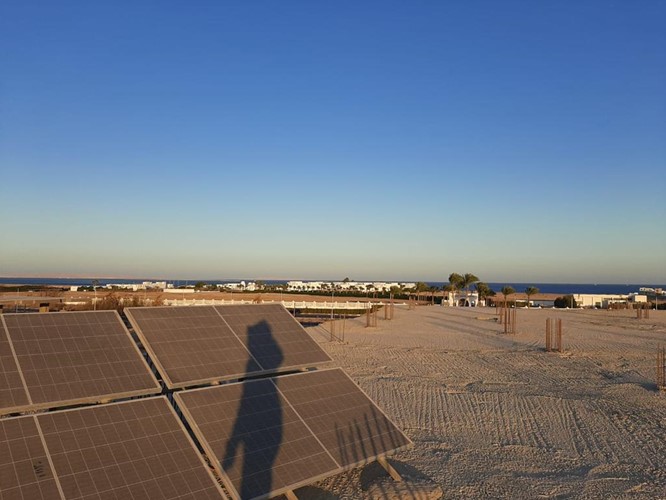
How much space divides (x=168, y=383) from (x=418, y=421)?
21.1 ft

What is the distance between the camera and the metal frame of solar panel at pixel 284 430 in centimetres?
597

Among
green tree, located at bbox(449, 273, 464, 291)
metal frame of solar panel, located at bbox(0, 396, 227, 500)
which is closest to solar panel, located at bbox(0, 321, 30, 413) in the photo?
metal frame of solar panel, located at bbox(0, 396, 227, 500)

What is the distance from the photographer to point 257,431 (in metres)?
6.54

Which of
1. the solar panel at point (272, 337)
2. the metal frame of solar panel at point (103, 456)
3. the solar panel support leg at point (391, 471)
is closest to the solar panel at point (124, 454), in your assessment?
the metal frame of solar panel at point (103, 456)

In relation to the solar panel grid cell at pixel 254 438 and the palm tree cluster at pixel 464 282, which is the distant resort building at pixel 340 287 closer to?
the palm tree cluster at pixel 464 282

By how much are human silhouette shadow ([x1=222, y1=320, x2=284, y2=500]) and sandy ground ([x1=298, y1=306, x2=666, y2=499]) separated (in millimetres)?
1437

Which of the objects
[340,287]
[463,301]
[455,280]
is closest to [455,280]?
[455,280]

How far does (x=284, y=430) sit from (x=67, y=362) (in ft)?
9.11

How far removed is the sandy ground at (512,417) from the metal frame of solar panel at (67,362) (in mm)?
2985

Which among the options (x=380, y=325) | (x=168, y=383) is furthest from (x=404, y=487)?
(x=380, y=325)

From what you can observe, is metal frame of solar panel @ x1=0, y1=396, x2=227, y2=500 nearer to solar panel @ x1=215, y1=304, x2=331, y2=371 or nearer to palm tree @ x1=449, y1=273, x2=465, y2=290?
solar panel @ x1=215, y1=304, x2=331, y2=371

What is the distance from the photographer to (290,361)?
8328 mm

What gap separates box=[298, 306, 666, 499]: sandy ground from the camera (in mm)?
8055

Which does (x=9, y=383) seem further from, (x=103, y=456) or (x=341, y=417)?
(x=341, y=417)
